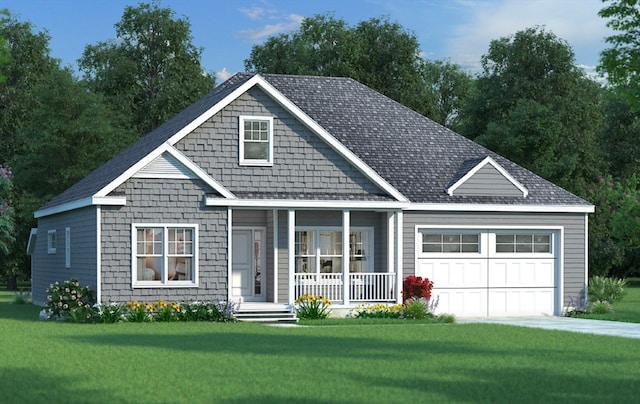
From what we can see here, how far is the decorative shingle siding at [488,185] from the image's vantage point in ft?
102

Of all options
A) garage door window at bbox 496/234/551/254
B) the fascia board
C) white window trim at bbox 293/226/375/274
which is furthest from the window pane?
garage door window at bbox 496/234/551/254

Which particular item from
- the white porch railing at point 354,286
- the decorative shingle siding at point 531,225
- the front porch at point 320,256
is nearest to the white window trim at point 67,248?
the front porch at point 320,256

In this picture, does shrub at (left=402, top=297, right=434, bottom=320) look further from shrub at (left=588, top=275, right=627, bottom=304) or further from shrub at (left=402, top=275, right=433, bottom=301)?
shrub at (left=588, top=275, right=627, bottom=304)

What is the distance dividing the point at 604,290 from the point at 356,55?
30406mm

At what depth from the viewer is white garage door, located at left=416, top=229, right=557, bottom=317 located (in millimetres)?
30672

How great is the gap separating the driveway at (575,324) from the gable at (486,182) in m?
3.73

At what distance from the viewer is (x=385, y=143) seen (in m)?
32.7

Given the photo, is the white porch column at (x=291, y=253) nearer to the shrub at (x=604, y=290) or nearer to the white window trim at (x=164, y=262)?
the white window trim at (x=164, y=262)

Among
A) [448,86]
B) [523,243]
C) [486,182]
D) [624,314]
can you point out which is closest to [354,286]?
[486,182]

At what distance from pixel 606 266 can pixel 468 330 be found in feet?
126

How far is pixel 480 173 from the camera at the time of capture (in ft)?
102

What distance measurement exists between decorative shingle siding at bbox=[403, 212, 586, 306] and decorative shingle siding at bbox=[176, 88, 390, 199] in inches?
71.6

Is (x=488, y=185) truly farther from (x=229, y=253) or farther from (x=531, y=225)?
(x=229, y=253)

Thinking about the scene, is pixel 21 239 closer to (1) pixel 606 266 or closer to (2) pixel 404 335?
(1) pixel 606 266
